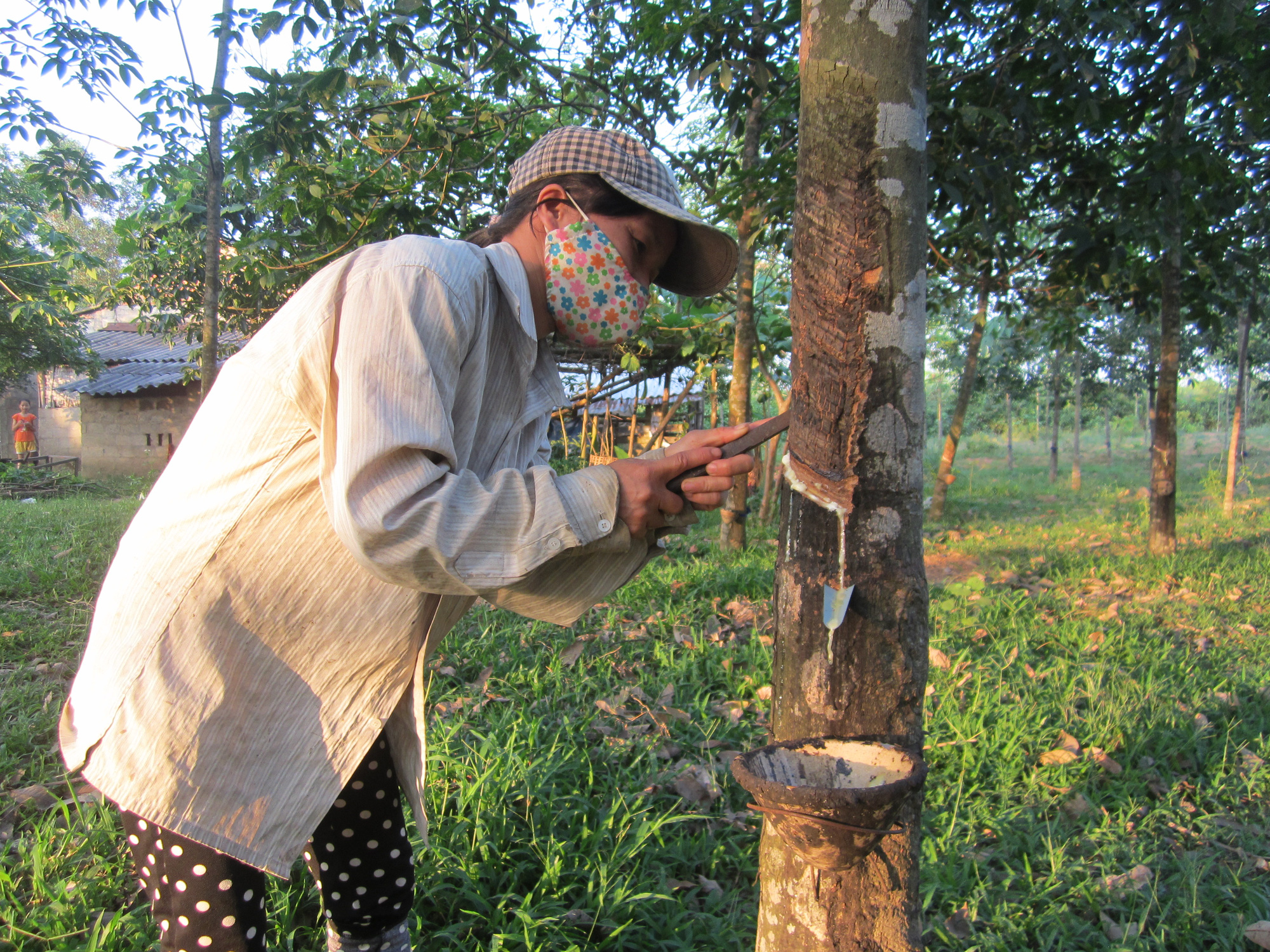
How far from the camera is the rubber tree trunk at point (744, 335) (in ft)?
17.3

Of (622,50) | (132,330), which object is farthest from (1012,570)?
(132,330)

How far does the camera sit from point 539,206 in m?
1.41

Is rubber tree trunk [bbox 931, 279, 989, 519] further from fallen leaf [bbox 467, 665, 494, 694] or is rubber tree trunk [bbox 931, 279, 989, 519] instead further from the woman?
the woman

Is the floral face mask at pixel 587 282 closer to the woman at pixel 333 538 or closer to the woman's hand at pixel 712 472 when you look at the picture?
the woman at pixel 333 538

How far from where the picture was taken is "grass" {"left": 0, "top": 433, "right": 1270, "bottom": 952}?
6.60 ft

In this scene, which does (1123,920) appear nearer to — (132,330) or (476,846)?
(476,846)

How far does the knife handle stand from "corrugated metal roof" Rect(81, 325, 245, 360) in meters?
16.7

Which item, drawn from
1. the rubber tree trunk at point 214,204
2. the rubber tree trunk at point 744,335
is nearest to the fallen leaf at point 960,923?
the rubber tree trunk at point 744,335

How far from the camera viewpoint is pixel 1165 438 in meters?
6.12

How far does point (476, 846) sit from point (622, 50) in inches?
203

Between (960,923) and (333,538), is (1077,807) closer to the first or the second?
(960,923)

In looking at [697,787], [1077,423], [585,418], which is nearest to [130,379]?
[585,418]

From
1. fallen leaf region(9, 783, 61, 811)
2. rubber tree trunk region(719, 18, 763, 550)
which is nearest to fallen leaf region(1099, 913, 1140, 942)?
fallen leaf region(9, 783, 61, 811)

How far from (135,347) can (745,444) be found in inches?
794
